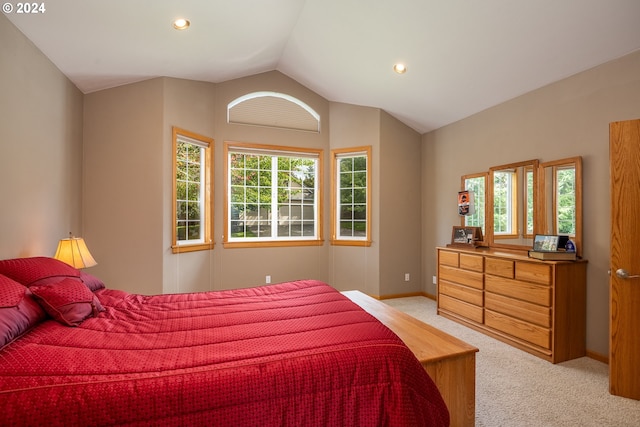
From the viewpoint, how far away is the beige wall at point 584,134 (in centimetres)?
269

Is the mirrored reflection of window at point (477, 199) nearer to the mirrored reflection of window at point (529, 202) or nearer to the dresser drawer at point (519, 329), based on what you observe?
the mirrored reflection of window at point (529, 202)

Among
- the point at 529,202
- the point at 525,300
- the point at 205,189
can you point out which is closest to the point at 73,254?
the point at 205,189

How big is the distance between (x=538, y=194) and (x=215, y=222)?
3.78 m

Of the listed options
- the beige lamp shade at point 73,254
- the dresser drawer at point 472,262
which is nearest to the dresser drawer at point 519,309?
the dresser drawer at point 472,262

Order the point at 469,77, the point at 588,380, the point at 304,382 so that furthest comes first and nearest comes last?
the point at 469,77 → the point at 588,380 → the point at 304,382

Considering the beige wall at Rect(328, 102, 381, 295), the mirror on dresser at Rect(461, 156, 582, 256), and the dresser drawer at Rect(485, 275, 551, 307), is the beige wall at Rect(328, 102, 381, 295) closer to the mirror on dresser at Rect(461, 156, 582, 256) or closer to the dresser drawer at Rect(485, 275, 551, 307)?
the mirror on dresser at Rect(461, 156, 582, 256)

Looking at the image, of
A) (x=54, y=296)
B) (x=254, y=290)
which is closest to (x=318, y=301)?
(x=254, y=290)

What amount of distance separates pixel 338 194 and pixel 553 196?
2.66 meters

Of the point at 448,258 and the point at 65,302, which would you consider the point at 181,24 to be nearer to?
the point at 65,302

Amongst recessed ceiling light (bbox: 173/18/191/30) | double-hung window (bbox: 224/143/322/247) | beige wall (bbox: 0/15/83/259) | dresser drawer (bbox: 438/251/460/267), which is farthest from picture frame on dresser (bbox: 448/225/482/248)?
beige wall (bbox: 0/15/83/259)

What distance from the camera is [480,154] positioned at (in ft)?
13.0

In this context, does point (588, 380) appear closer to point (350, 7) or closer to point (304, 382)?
point (304, 382)

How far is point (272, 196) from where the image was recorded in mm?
4695

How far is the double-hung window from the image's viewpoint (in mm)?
4477
